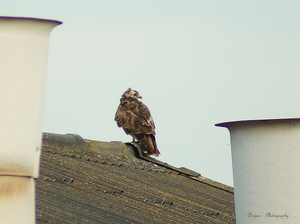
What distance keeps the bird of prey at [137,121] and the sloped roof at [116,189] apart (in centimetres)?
128

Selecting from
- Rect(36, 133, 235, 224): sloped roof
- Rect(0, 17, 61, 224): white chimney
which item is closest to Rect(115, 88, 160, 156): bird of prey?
Rect(36, 133, 235, 224): sloped roof

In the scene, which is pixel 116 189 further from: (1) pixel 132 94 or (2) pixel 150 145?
(1) pixel 132 94

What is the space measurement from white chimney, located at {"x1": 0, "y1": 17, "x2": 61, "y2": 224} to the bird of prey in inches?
253

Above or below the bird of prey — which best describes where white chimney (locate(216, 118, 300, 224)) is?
below

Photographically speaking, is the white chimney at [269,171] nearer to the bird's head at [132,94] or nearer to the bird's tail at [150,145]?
the bird's tail at [150,145]

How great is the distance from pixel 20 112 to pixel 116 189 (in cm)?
290

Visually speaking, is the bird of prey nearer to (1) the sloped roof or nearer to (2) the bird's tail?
(2) the bird's tail

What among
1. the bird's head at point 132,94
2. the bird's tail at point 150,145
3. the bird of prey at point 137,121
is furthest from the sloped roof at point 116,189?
the bird's head at point 132,94

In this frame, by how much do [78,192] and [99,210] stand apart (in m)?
0.43

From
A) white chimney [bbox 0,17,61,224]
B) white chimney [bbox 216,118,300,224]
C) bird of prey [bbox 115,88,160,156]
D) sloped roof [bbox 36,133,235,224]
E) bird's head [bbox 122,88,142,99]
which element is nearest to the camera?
white chimney [bbox 0,17,61,224]

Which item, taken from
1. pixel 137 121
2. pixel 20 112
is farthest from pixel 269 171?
pixel 137 121

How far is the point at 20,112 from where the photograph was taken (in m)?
2.96

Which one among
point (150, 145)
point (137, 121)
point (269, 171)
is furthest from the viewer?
point (137, 121)

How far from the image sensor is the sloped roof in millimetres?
4715
